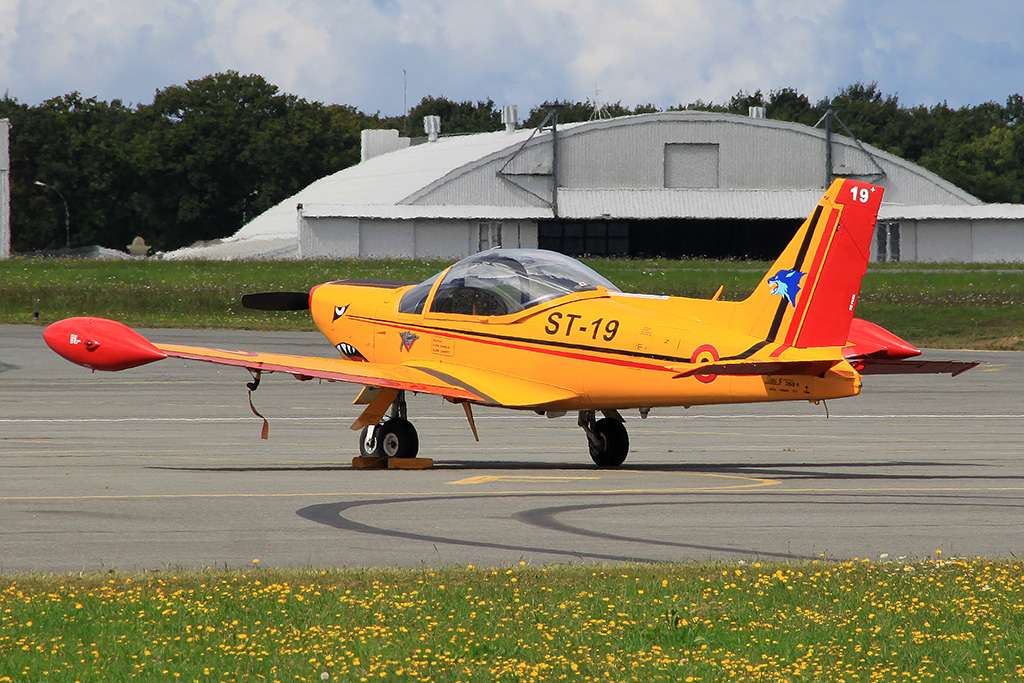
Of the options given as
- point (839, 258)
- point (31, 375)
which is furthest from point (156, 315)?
point (839, 258)

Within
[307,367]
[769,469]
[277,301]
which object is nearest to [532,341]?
[307,367]

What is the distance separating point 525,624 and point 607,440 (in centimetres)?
890

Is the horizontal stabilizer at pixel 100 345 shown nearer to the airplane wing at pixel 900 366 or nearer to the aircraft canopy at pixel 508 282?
the aircraft canopy at pixel 508 282

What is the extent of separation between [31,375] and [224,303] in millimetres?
17630

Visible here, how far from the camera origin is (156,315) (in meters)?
47.0

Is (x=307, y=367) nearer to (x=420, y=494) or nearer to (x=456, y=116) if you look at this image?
(x=420, y=494)

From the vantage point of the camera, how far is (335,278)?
55250mm

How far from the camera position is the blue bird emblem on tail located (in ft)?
44.0

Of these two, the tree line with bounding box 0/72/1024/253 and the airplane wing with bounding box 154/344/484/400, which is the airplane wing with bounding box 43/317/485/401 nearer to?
the airplane wing with bounding box 154/344/484/400

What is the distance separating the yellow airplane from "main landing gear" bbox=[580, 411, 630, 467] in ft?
0.06

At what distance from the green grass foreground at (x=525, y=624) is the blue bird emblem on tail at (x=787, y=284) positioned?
512cm

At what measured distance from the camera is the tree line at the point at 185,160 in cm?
9694

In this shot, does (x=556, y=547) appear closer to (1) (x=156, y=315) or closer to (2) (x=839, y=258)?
(2) (x=839, y=258)

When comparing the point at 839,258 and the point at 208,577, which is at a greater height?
the point at 839,258
